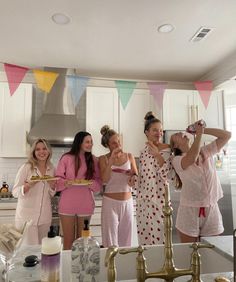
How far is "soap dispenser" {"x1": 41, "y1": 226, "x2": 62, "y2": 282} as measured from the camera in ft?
2.47

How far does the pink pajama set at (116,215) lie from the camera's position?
2.07 meters

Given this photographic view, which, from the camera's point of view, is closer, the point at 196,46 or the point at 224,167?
the point at 196,46

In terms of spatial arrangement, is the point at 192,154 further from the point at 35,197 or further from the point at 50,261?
the point at 35,197

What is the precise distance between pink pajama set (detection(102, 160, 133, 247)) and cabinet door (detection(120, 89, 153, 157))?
1248mm

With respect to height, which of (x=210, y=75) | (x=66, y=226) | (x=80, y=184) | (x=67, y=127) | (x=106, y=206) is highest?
(x=210, y=75)

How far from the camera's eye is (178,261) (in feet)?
3.78

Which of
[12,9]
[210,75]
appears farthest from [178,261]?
[210,75]

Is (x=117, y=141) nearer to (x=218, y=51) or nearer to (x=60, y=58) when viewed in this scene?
(x=60, y=58)

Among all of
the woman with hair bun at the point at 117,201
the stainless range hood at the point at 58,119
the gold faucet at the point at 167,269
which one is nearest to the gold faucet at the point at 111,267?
the gold faucet at the point at 167,269

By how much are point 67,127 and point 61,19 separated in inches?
52.0

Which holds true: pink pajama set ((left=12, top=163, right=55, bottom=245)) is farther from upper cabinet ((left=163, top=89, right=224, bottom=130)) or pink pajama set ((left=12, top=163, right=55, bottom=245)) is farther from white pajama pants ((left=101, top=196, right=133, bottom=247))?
upper cabinet ((left=163, top=89, right=224, bottom=130))

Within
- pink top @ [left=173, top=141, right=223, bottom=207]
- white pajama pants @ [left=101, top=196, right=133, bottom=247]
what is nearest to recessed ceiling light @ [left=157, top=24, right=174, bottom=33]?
pink top @ [left=173, top=141, right=223, bottom=207]

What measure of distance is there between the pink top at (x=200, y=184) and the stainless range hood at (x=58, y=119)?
5.79 ft

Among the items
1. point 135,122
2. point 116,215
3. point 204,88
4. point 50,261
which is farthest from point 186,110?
point 50,261
